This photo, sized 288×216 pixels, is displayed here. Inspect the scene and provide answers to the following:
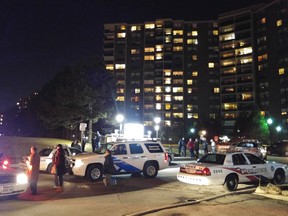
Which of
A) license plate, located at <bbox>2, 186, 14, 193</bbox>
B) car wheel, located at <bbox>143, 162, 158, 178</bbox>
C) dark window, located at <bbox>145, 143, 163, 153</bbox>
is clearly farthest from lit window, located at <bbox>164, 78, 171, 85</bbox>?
license plate, located at <bbox>2, 186, 14, 193</bbox>

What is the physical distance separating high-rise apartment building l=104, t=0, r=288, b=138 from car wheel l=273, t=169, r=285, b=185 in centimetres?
7689

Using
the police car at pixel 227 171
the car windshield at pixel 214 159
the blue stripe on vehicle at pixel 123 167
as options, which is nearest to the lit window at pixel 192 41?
the blue stripe on vehicle at pixel 123 167

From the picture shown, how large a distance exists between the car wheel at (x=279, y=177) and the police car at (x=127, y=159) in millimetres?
5262

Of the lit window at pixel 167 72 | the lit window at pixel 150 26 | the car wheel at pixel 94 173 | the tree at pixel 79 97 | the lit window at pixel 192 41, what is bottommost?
the car wheel at pixel 94 173

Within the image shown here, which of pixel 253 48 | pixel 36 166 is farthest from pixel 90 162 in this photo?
pixel 253 48

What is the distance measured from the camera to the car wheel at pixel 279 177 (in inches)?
602

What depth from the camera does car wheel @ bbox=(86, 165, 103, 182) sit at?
1595cm

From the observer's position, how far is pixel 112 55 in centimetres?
11650

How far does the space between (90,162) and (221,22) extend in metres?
100.0

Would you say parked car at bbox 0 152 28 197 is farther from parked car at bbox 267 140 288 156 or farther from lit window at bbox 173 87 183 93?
lit window at bbox 173 87 183 93

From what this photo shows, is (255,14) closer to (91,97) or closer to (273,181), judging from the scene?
(91,97)

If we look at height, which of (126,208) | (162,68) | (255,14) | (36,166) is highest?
(255,14)

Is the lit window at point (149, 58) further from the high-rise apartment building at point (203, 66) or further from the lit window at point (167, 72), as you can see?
the lit window at point (167, 72)

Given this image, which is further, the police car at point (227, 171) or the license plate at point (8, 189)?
the police car at point (227, 171)
